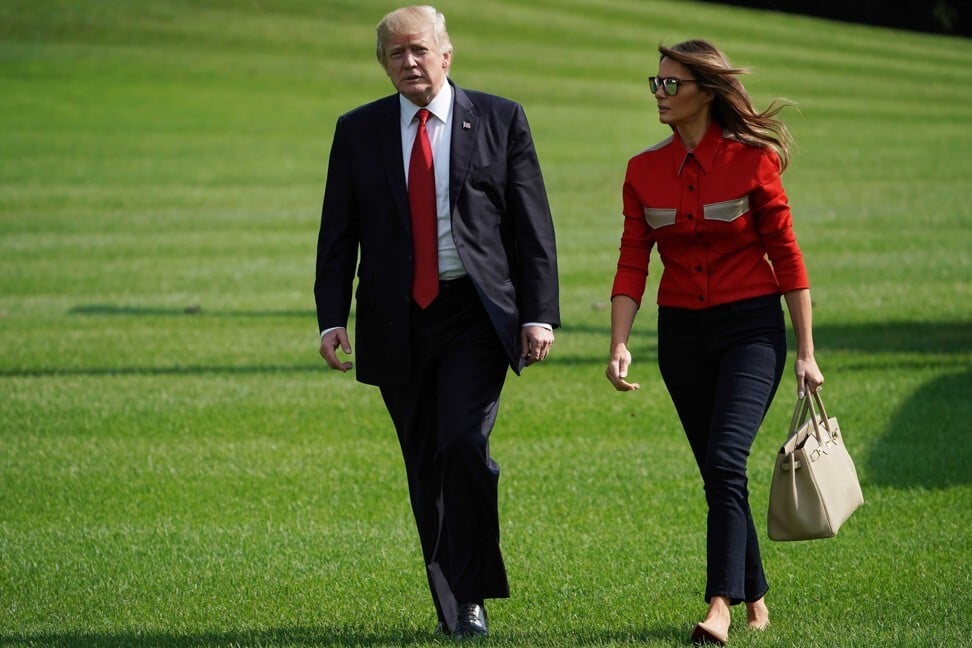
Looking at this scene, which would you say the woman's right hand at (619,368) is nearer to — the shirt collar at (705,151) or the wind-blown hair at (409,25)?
the shirt collar at (705,151)

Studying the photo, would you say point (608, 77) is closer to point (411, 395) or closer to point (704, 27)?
point (704, 27)

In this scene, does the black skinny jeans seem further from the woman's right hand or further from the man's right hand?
the man's right hand

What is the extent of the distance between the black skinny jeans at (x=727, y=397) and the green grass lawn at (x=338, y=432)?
289 mm

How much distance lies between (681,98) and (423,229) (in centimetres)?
98

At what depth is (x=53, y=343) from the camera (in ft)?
46.4

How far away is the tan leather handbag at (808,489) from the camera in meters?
5.49

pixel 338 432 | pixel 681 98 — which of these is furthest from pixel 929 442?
pixel 681 98

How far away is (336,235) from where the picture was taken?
5.92 m

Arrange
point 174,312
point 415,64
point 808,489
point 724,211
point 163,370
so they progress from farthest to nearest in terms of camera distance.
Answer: point 174,312 → point 163,370 → point 415,64 → point 724,211 → point 808,489

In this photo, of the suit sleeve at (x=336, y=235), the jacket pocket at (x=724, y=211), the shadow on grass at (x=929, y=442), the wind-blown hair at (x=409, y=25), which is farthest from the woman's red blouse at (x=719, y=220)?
the shadow on grass at (x=929, y=442)

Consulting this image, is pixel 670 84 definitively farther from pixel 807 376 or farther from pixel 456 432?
pixel 456 432

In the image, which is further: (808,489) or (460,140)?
(460,140)

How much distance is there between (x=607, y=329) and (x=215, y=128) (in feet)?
72.2

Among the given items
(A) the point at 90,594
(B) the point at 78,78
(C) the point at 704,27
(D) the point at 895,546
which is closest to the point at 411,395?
(A) the point at 90,594
